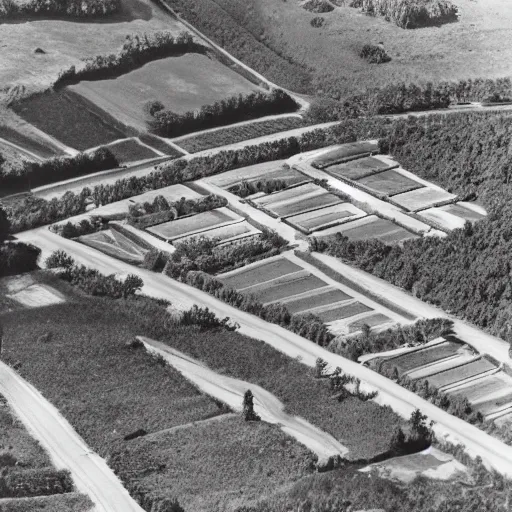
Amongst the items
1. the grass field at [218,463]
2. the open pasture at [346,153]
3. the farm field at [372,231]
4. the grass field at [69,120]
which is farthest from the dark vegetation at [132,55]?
the grass field at [218,463]

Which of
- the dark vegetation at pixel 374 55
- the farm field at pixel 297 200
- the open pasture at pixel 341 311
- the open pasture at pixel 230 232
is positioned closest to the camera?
the open pasture at pixel 341 311

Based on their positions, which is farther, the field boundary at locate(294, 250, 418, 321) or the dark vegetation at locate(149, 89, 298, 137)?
the dark vegetation at locate(149, 89, 298, 137)

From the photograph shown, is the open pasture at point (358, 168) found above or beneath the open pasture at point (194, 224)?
above

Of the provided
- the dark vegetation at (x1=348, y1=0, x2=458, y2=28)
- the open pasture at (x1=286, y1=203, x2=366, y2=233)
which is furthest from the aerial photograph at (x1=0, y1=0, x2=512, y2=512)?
the open pasture at (x1=286, y1=203, x2=366, y2=233)

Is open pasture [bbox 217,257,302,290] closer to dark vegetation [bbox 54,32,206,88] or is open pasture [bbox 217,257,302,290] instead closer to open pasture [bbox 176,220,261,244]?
open pasture [bbox 176,220,261,244]

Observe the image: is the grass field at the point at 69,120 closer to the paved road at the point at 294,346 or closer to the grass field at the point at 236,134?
the grass field at the point at 236,134

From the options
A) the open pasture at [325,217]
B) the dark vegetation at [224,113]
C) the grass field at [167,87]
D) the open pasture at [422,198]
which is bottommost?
the open pasture at [325,217]
